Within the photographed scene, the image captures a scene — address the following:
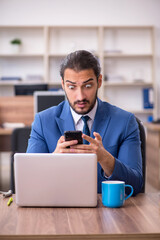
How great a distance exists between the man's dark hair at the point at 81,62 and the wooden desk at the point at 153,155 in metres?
2.53

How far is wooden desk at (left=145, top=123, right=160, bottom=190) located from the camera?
4.14m

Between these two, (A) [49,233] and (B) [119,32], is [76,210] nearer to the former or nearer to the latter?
(A) [49,233]

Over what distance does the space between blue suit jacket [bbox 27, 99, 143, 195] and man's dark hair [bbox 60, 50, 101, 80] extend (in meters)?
0.20

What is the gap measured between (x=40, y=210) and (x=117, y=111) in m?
0.73

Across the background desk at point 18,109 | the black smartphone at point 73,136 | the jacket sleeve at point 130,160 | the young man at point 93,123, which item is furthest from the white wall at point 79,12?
the black smartphone at point 73,136

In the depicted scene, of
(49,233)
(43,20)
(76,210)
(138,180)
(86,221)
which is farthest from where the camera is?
(43,20)

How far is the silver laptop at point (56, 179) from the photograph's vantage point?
118 cm

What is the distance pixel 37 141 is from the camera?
5.64 ft

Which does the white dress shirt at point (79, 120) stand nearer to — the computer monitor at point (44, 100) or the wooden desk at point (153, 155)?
the computer monitor at point (44, 100)

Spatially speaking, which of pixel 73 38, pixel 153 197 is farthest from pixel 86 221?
pixel 73 38

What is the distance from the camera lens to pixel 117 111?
1.76 metres

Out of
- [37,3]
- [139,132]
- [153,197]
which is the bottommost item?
[153,197]

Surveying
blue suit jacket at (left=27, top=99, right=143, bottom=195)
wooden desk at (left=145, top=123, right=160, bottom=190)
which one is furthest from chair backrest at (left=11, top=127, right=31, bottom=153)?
wooden desk at (left=145, top=123, right=160, bottom=190)

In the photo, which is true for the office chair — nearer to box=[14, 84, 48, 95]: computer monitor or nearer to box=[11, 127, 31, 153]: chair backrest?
box=[11, 127, 31, 153]: chair backrest
